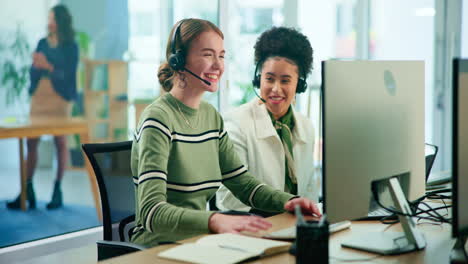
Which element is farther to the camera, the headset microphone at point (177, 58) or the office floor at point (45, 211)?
the office floor at point (45, 211)

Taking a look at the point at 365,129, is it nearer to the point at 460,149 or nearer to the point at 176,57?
the point at 460,149

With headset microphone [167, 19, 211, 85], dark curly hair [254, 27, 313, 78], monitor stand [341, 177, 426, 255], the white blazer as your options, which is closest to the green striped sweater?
headset microphone [167, 19, 211, 85]

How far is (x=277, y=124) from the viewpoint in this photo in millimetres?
2303

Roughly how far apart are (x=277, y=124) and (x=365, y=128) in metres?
1.08

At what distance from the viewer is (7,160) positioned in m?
2.70

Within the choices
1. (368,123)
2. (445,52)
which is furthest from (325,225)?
(445,52)

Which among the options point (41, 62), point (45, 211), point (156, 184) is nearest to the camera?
point (156, 184)

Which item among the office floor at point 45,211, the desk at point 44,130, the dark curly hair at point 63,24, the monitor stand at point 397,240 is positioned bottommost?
the office floor at point 45,211

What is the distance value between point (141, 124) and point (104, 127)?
1551mm

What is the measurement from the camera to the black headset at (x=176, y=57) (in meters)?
1.82

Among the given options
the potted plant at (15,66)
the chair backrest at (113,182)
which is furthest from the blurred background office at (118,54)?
the chair backrest at (113,182)

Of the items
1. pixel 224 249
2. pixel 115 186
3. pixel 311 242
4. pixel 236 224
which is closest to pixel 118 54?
pixel 115 186

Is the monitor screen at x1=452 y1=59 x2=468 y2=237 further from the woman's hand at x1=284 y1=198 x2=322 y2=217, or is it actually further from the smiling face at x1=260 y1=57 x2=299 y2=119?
the smiling face at x1=260 y1=57 x2=299 y2=119

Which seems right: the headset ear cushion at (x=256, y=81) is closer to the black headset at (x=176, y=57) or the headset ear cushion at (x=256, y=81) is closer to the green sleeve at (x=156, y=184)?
the black headset at (x=176, y=57)
